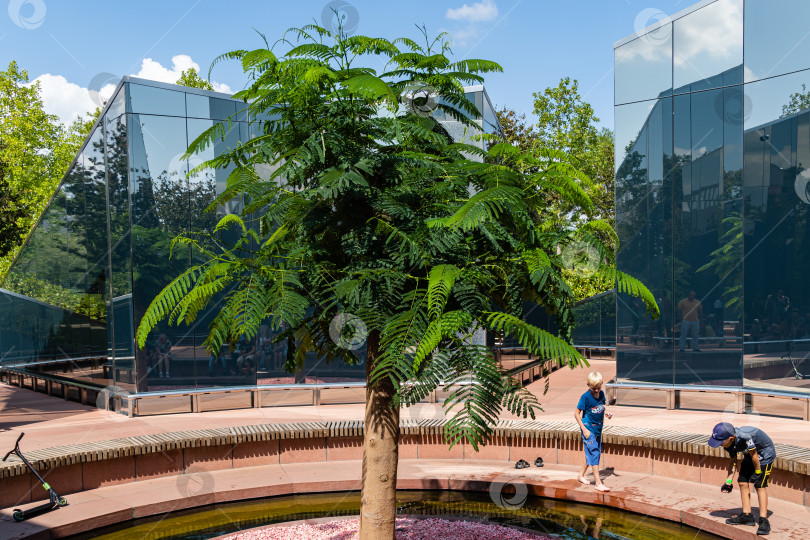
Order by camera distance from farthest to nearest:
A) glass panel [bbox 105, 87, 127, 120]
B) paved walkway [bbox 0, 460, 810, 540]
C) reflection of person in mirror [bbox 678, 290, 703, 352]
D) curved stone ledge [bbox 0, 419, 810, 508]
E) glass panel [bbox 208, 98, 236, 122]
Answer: glass panel [bbox 208, 98, 236, 122]
glass panel [bbox 105, 87, 127, 120]
reflection of person in mirror [bbox 678, 290, 703, 352]
curved stone ledge [bbox 0, 419, 810, 508]
paved walkway [bbox 0, 460, 810, 540]

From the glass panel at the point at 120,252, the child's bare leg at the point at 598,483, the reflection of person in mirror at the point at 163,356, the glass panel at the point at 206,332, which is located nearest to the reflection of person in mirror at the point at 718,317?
the child's bare leg at the point at 598,483

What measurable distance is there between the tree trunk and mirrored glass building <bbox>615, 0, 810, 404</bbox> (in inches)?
418

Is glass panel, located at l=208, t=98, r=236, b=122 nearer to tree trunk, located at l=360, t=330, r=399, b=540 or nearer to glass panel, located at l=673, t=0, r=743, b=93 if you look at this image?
glass panel, located at l=673, t=0, r=743, b=93

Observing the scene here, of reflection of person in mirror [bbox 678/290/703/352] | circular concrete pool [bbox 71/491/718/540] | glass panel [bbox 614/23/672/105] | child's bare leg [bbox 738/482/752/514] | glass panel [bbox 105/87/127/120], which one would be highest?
glass panel [bbox 614/23/672/105]

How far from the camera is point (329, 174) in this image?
4.59 metres

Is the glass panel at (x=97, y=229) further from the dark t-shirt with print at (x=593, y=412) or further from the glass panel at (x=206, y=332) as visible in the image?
the dark t-shirt with print at (x=593, y=412)

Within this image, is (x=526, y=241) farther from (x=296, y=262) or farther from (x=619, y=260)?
(x=619, y=260)

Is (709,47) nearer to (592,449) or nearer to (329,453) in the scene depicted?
(592,449)

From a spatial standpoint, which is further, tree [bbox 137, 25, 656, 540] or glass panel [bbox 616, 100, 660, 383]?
glass panel [bbox 616, 100, 660, 383]

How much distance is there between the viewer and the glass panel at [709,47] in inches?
550

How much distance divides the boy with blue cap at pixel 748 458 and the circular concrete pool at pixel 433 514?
0.55 metres

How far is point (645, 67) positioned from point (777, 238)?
4.59 metres

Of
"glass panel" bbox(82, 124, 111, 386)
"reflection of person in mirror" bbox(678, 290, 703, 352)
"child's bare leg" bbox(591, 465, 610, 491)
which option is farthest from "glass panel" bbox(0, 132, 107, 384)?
"reflection of person in mirror" bbox(678, 290, 703, 352)

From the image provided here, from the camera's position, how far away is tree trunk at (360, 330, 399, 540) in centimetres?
576
